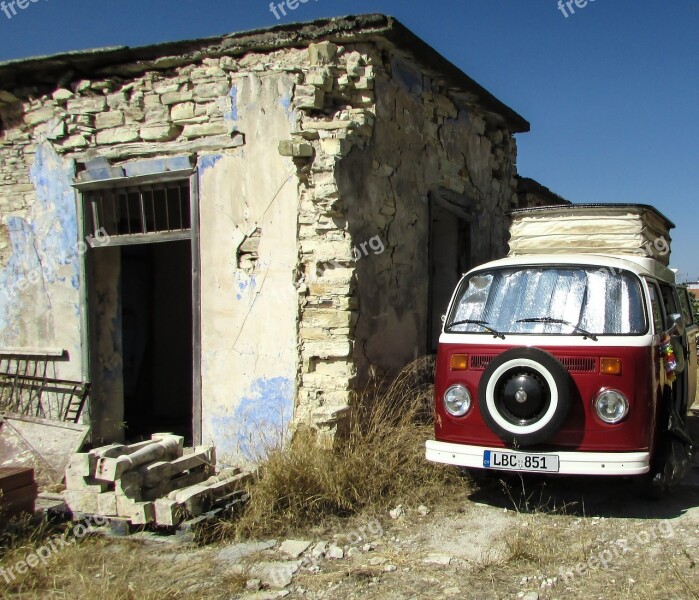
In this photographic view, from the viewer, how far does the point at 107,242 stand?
743 centimetres

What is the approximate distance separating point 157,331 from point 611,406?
6.99 metres

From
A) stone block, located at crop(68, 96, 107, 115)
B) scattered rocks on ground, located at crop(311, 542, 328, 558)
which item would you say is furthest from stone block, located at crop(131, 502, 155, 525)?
stone block, located at crop(68, 96, 107, 115)

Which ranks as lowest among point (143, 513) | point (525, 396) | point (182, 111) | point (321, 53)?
point (143, 513)

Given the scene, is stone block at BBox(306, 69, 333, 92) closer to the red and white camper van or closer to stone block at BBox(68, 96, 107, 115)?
the red and white camper van

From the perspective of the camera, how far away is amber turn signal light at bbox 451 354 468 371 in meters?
5.36

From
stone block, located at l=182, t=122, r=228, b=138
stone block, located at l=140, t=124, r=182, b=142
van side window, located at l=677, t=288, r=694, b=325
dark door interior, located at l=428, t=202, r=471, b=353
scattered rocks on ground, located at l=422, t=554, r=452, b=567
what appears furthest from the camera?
dark door interior, located at l=428, t=202, r=471, b=353

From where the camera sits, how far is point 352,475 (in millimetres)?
5535

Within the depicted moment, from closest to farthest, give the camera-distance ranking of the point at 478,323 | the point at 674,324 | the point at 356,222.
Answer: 1. the point at 478,323
2. the point at 674,324
3. the point at 356,222

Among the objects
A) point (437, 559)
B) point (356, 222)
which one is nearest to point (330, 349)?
point (356, 222)

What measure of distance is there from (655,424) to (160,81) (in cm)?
563

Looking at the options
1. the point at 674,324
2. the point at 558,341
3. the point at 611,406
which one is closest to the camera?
the point at 611,406

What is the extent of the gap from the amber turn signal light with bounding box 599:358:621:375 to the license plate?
71 centimetres

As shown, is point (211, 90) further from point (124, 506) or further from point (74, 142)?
point (124, 506)

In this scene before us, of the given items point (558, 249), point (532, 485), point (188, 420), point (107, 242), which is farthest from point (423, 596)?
point (188, 420)
